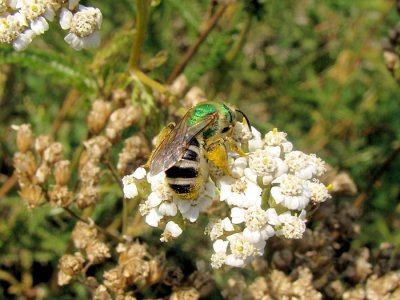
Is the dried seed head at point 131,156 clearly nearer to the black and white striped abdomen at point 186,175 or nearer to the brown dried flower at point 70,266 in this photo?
the brown dried flower at point 70,266

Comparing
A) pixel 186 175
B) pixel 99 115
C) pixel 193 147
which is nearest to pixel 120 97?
pixel 99 115

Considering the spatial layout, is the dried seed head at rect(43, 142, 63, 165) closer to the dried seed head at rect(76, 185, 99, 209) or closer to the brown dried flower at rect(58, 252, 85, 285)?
the dried seed head at rect(76, 185, 99, 209)

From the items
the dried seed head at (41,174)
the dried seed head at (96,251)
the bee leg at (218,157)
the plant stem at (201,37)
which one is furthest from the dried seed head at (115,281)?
the plant stem at (201,37)

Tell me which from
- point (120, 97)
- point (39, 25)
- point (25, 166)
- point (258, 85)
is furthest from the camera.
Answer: point (258, 85)

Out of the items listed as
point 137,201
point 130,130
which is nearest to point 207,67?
point 130,130

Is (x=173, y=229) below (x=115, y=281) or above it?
above

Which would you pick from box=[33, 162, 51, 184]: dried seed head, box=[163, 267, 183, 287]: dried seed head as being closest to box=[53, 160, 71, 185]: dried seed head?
box=[33, 162, 51, 184]: dried seed head

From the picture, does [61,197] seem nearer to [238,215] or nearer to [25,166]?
[25,166]
